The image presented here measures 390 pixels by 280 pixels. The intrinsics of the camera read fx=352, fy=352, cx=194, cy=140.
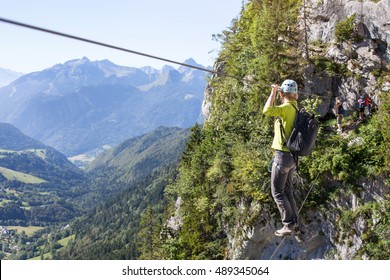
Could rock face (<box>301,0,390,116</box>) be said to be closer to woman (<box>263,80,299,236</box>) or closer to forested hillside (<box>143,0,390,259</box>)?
forested hillside (<box>143,0,390,259</box>)

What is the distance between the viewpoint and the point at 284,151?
9844 millimetres

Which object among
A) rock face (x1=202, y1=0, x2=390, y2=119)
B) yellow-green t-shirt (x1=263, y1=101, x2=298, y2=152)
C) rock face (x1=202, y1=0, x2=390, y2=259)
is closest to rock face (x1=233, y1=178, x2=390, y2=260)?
rock face (x1=202, y1=0, x2=390, y2=259)

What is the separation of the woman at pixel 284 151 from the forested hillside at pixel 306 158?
12078 millimetres

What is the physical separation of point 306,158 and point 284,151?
18.2m

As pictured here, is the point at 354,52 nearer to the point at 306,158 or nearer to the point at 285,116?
the point at 306,158

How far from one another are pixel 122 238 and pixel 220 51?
5189 inches

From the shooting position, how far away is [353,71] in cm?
2919

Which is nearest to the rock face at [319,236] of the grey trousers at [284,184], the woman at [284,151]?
the grey trousers at [284,184]

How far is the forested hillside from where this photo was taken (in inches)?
976

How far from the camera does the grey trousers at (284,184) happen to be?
32.6 feet

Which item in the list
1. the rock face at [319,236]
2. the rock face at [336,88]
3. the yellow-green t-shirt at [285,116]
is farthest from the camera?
the rock face at [336,88]

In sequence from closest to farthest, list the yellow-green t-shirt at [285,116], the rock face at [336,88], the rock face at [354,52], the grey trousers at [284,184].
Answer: the yellow-green t-shirt at [285,116] → the grey trousers at [284,184] → the rock face at [336,88] → the rock face at [354,52]

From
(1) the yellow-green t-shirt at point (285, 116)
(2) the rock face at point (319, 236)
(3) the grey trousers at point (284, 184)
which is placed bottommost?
(2) the rock face at point (319, 236)

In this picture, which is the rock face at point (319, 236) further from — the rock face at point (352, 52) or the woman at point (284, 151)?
the woman at point (284, 151)
